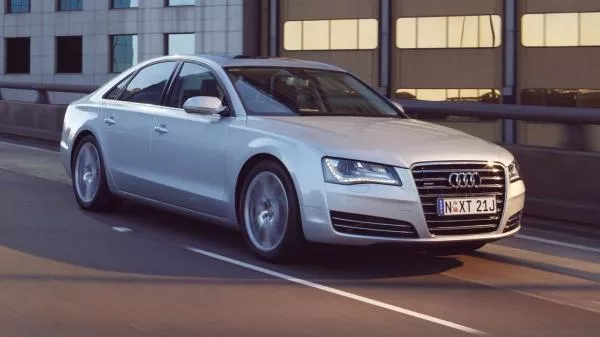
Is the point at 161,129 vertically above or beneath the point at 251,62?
beneath

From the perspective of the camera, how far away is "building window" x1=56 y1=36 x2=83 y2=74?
1956 inches

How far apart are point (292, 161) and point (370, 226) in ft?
2.38

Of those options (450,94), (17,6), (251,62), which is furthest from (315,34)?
(251,62)

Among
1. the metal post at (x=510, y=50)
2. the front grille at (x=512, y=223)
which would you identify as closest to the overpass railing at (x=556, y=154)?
the front grille at (x=512, y=223)

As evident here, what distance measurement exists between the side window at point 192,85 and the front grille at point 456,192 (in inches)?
80.6

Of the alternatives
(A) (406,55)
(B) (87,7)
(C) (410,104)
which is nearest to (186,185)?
(C) (410,104)

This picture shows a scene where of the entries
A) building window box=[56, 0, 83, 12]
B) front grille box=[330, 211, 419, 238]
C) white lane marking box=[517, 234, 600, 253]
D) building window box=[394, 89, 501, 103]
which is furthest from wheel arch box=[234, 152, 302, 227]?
building window box=[56, 0, 83, 12]

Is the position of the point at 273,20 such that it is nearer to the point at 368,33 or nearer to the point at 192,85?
the point at 368,33

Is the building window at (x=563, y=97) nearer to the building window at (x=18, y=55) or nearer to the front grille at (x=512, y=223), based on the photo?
the front grille at (x=512, y=223)

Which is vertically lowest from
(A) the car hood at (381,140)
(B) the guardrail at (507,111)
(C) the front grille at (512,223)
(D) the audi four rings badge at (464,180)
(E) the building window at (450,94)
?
(C) the front grille at (512,223)

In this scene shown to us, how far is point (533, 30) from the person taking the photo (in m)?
33.3

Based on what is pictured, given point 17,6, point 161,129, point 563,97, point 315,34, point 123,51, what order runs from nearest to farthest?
point 161,129 → point 563,97 → point 315,34 → point 123,51 → point 17,6

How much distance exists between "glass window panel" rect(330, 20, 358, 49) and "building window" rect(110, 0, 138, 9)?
13194mm

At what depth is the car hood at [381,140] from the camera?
6.84 metres
